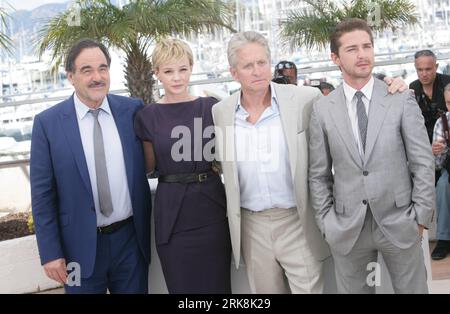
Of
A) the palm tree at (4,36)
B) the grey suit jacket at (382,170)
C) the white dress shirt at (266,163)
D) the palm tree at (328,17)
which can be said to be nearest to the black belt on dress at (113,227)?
the white dress shirt at (266,163)

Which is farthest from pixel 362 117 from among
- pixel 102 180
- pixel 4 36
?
pixel 4 36

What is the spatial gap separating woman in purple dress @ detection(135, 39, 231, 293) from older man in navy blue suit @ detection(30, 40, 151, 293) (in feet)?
0.49

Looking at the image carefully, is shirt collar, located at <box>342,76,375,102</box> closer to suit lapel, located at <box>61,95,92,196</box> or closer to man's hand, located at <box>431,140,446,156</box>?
suit lapel, located at <box>61,95,92,196</box>

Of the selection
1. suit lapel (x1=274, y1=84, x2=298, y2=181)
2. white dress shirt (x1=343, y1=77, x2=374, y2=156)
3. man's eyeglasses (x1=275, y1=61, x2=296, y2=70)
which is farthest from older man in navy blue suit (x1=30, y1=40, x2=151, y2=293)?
man's eyeglasses (x1=275, y1=61, x2=296, y2=70)

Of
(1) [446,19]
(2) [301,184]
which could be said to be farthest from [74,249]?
(1) [446,19]

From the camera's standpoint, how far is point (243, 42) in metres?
2.90

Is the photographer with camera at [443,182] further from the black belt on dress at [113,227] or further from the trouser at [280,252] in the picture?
the black belt on dress at [113,227]

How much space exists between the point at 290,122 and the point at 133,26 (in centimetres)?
630

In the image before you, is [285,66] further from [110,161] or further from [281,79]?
[110,161]

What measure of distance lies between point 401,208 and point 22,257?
3398mm

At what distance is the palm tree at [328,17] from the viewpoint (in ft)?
34.3

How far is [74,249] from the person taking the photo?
304 centimetres

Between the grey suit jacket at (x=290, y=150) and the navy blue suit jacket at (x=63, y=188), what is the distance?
49 cm
